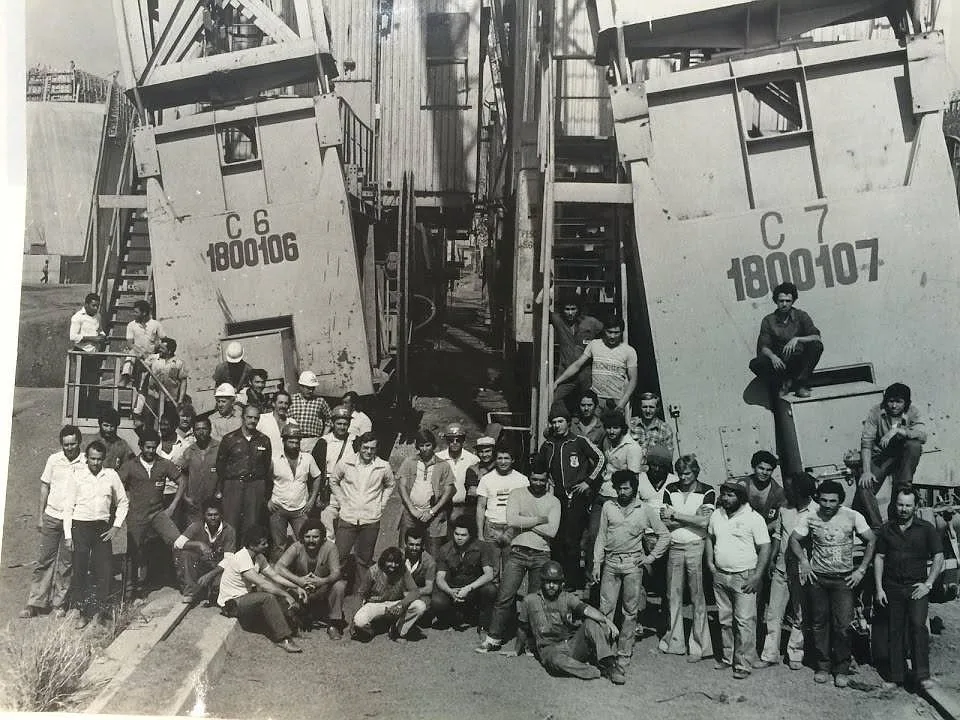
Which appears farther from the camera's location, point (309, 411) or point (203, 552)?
point (309, 411)

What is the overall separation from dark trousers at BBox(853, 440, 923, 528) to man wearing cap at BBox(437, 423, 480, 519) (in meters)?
2.84

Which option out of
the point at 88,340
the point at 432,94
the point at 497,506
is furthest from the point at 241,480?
the point at 432,94

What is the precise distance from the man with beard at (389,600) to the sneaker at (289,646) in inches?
14.9

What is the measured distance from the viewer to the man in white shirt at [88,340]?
5887 millimetres

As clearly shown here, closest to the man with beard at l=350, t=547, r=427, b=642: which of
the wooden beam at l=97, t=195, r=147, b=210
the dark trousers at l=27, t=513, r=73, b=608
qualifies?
the dark trousers at l=27, t=513, r=73, b=608

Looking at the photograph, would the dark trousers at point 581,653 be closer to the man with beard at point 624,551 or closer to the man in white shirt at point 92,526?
the man with beard at point 624,551

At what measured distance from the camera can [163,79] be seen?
616cm

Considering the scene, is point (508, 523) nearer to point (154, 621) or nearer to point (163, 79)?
point (154, 621)

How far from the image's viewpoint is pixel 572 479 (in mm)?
5430

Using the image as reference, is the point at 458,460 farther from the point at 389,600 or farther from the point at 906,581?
the point at 906,581

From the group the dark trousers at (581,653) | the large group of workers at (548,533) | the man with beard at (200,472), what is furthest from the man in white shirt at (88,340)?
the dark trousers at (581,653)

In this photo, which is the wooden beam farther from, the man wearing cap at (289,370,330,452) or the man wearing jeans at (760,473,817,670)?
the man wearing jeans at (760,473,817,670)

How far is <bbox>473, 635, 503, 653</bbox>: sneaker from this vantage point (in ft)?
16.7

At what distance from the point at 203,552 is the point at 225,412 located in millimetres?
1187
